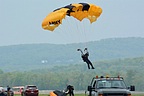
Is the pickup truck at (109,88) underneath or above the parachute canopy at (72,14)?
underneath

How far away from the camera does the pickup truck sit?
28.0 meters

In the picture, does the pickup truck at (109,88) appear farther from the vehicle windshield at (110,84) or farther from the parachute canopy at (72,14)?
the parachute canopy at (72,14)

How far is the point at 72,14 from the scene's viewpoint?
3456 cm

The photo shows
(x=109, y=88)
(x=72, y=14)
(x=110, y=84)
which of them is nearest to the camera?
(x=109, y=88)

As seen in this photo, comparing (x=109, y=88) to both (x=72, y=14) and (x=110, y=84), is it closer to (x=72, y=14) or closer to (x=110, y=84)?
(x=110, y=84)

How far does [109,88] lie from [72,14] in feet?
24.0

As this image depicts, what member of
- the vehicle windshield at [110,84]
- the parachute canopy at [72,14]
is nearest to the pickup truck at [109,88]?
the vehicle windshield at [110,84]

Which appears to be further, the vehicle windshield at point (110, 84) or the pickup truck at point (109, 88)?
the vehicle windshield at point (110, 84)

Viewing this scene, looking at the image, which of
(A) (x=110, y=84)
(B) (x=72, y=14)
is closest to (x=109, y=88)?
(A) (x=110, y=84)

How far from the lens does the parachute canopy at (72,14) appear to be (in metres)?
32.6

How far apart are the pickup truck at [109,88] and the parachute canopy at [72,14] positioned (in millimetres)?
4778

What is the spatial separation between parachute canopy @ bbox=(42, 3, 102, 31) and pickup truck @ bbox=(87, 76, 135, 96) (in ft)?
15.7

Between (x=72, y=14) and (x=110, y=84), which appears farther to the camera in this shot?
(x=72, y=14)

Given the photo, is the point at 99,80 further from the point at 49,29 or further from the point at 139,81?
the point at 139,81
